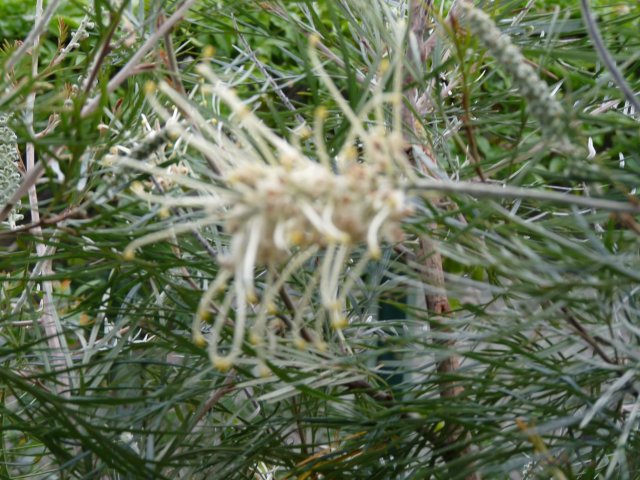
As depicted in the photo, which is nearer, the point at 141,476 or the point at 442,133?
the point at 141,476

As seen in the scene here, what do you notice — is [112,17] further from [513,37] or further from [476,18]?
[513,37]

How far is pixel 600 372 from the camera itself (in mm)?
388

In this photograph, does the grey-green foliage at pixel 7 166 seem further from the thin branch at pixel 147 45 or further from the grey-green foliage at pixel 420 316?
the thin branch at pixel 147 45

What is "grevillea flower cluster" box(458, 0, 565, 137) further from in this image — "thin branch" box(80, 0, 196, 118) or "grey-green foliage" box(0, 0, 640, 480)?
"thin branch" box(80, 0, 196, 118)

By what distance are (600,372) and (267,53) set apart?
942mm

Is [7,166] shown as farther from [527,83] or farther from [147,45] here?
[527,83]

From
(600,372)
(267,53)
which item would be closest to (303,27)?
(600,372)

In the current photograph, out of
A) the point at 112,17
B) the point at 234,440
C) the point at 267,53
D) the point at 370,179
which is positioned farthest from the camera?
the point at 267,53

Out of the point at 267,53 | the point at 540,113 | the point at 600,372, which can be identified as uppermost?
the point at 540,113

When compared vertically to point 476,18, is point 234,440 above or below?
below

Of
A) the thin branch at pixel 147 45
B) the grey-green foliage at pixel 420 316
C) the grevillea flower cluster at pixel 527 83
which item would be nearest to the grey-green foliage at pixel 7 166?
the grey-green foliage at pixel 420 316

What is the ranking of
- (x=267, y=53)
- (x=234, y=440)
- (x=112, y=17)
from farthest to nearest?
(x=267, y=53) < (x=234, y=440) < (x=112, y=17)

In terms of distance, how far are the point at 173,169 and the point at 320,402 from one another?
206mm

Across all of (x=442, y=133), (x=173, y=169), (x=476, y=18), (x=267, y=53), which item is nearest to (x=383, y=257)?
(x=442, y=133)
